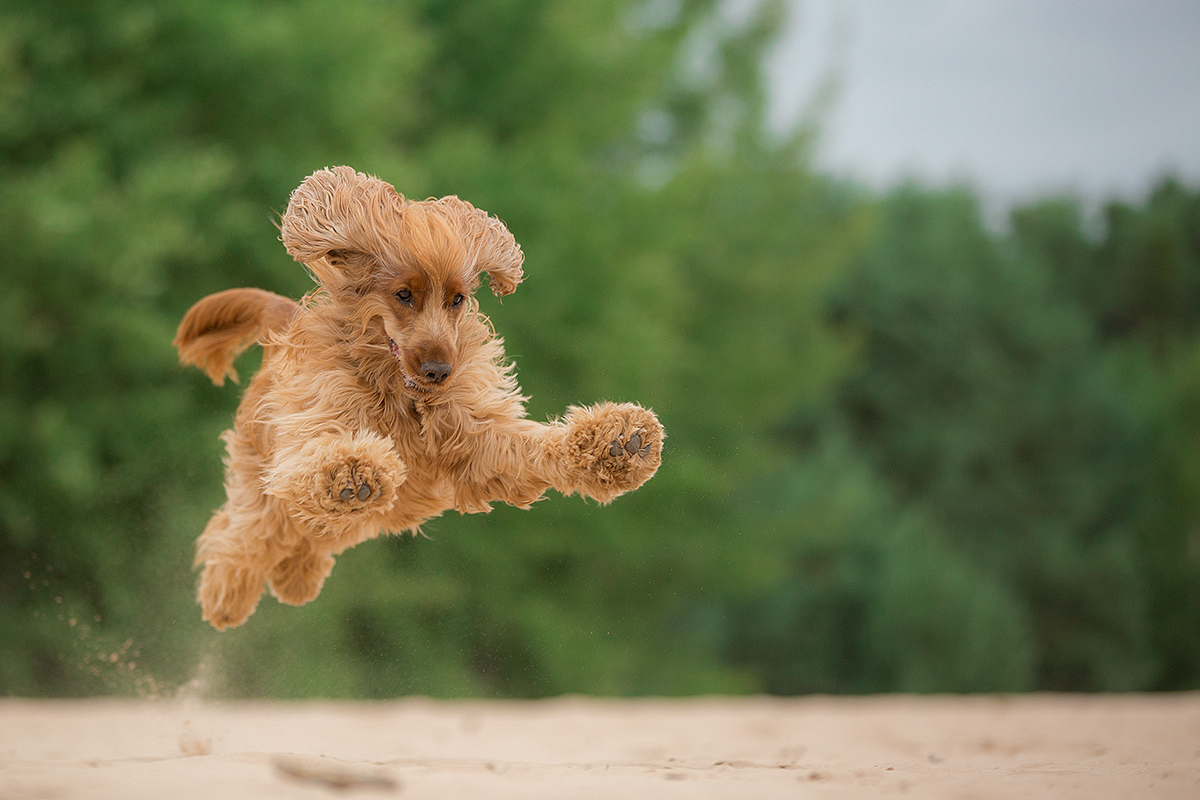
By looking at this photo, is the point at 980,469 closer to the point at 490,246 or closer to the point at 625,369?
the point at 625,369

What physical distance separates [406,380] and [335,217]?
2.43ft

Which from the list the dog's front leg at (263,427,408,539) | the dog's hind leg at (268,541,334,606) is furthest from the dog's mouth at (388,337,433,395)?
the dog's hind leg at (268,541,334,606)

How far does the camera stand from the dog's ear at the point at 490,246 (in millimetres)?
4742

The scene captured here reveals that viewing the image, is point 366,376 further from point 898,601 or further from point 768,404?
point 898,601

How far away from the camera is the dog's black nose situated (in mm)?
4359

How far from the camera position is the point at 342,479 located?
13.4ft

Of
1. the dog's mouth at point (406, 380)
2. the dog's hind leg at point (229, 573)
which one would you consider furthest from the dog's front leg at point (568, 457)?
the dog's hind leg at point (229, 573)

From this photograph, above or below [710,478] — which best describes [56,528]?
below

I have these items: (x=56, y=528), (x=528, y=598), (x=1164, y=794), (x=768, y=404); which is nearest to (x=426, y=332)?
(x=1164, y=794)

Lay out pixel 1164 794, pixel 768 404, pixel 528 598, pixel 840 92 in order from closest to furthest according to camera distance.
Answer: pixel 1164 794 < pixel 528 598 < pixel 768 404 < pixel 840 92

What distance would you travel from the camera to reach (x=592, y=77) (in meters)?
18.6

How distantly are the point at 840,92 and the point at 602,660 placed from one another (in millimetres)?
13634

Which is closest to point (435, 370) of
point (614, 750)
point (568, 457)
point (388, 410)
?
point (388, 410)

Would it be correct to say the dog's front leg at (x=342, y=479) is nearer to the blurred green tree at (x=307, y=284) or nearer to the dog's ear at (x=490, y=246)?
the dog's ear at (x=490, y=246)
